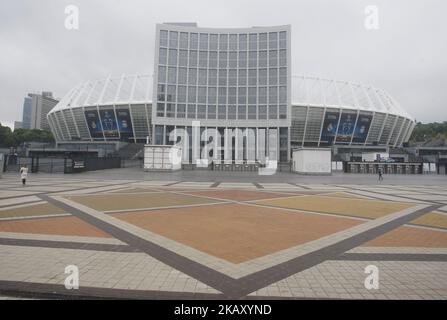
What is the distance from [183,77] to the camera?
210ft

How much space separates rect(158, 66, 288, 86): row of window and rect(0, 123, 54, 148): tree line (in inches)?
2458

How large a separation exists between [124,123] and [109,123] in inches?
175

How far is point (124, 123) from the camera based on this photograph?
73.0m

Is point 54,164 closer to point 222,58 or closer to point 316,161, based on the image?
point 316,161

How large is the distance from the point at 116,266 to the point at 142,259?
502 millimetres

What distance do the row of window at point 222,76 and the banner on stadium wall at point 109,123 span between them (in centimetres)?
1955

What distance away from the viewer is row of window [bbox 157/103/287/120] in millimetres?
62406

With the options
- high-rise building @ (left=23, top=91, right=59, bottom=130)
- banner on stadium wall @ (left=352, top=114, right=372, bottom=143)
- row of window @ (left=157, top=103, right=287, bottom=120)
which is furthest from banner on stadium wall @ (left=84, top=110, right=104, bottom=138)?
high-rise building @ (left=23, top=91, right=59, bottom=130)

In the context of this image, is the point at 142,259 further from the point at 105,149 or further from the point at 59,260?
the point at 105,149

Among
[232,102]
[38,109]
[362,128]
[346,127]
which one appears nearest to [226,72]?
[232,102]

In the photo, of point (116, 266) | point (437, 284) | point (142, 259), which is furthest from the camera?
point (142, 259)
